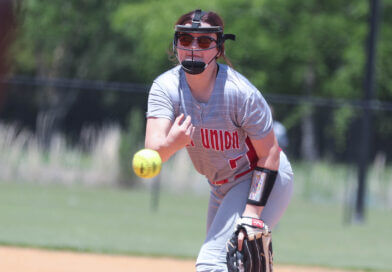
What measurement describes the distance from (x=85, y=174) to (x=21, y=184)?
145cm

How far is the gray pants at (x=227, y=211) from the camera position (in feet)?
12.8

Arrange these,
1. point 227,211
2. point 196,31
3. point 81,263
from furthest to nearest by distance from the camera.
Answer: point 81,263
point 227,211
point 196,31

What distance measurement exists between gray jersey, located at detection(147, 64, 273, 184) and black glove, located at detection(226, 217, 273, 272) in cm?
43

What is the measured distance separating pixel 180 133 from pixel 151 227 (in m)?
7.96

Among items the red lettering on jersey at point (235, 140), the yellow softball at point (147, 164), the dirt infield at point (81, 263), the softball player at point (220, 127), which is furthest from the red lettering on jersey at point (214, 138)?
the dirt infield at point (81, 263)

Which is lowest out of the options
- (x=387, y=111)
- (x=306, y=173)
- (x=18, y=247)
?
(x=18, y=247)

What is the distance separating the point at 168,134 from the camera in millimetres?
3664

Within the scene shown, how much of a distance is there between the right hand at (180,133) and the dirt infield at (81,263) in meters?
4.14

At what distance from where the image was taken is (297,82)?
2773 centimetres

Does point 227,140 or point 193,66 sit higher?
point 193,66

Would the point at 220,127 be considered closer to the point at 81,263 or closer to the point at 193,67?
the point at 193,67

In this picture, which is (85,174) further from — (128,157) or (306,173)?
(306,173)

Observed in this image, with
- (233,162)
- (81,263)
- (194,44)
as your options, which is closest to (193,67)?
(194,44)

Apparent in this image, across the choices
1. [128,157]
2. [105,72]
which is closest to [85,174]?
[128,157]
